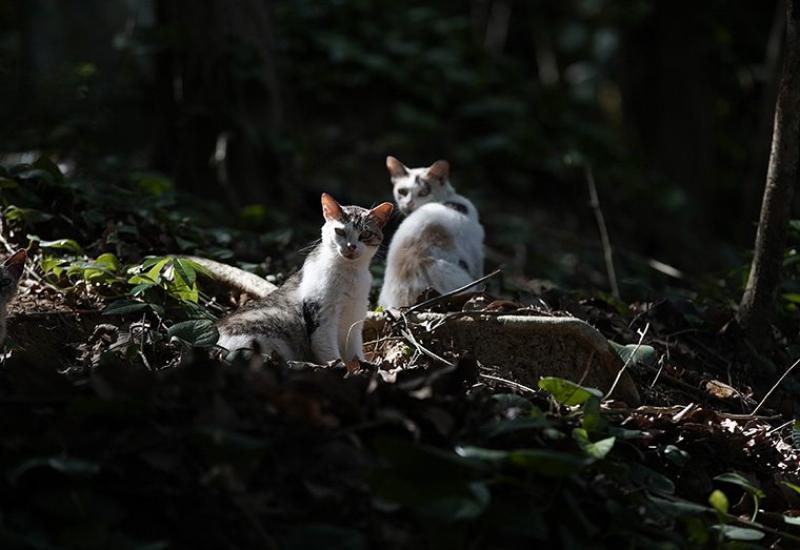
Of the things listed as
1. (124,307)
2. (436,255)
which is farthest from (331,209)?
(124,307)

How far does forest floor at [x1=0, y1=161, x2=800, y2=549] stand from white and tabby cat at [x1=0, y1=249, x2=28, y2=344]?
0.59ft

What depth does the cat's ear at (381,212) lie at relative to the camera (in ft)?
16.3

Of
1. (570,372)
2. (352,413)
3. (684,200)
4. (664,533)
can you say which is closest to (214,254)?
(570,372)

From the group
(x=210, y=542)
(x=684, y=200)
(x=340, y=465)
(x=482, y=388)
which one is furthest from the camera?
(x=684, y=200)

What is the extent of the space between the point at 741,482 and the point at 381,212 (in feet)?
7.41

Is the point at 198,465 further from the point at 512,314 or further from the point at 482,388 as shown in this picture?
the point at 512,314

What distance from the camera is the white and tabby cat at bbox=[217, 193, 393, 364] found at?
4.71m

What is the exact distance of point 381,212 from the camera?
16.4ft

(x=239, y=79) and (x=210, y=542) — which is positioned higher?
(x=239, y=79)

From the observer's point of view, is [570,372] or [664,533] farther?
[570,372]

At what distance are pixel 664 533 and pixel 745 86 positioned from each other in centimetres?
1176

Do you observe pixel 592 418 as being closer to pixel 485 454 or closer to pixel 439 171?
pixel 485 454

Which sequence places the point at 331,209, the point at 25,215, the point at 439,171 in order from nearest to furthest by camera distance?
1. the point at 331,209
2. the point at 25,215
3. the point at 439,171

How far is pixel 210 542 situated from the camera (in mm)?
2967
